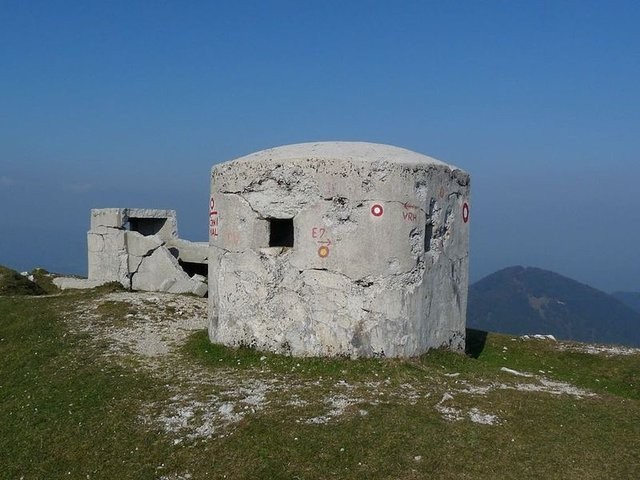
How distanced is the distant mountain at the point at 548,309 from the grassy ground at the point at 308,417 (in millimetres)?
119678

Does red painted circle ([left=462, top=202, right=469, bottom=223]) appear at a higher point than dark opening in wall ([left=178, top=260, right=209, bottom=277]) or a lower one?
higher

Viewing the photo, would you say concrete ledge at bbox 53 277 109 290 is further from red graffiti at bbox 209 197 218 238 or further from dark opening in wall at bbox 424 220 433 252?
dark opening in wall at bbox 424 220 433 252

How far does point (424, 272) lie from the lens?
11578 millimetres

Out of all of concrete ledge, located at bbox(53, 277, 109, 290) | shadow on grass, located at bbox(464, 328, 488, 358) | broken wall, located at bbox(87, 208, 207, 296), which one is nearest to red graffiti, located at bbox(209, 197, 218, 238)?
shadow on grass, located at bbox(464, 328, 488, 358)

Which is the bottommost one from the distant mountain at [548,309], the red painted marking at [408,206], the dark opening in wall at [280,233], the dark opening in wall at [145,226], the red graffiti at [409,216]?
the distant mountain at [548,309]

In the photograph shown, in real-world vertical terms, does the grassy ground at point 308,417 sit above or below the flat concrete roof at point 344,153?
below

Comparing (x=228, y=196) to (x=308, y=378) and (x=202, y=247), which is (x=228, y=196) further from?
(x=202, y=247)

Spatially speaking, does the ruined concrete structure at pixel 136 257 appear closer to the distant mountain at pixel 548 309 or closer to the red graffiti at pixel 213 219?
the red graffiti at pixel 213 219

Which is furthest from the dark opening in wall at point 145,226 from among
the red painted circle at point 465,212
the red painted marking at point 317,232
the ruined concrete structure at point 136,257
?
the red painted circle at point 465,212

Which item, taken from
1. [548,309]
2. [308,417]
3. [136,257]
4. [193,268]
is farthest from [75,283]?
[548,309]

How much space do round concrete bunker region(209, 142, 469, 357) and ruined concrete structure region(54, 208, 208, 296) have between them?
8.90 metres

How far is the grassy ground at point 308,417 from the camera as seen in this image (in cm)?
748

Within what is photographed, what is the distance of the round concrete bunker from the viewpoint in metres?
11.1

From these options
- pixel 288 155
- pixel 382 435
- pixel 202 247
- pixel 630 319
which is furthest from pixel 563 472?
pixel 630 319
